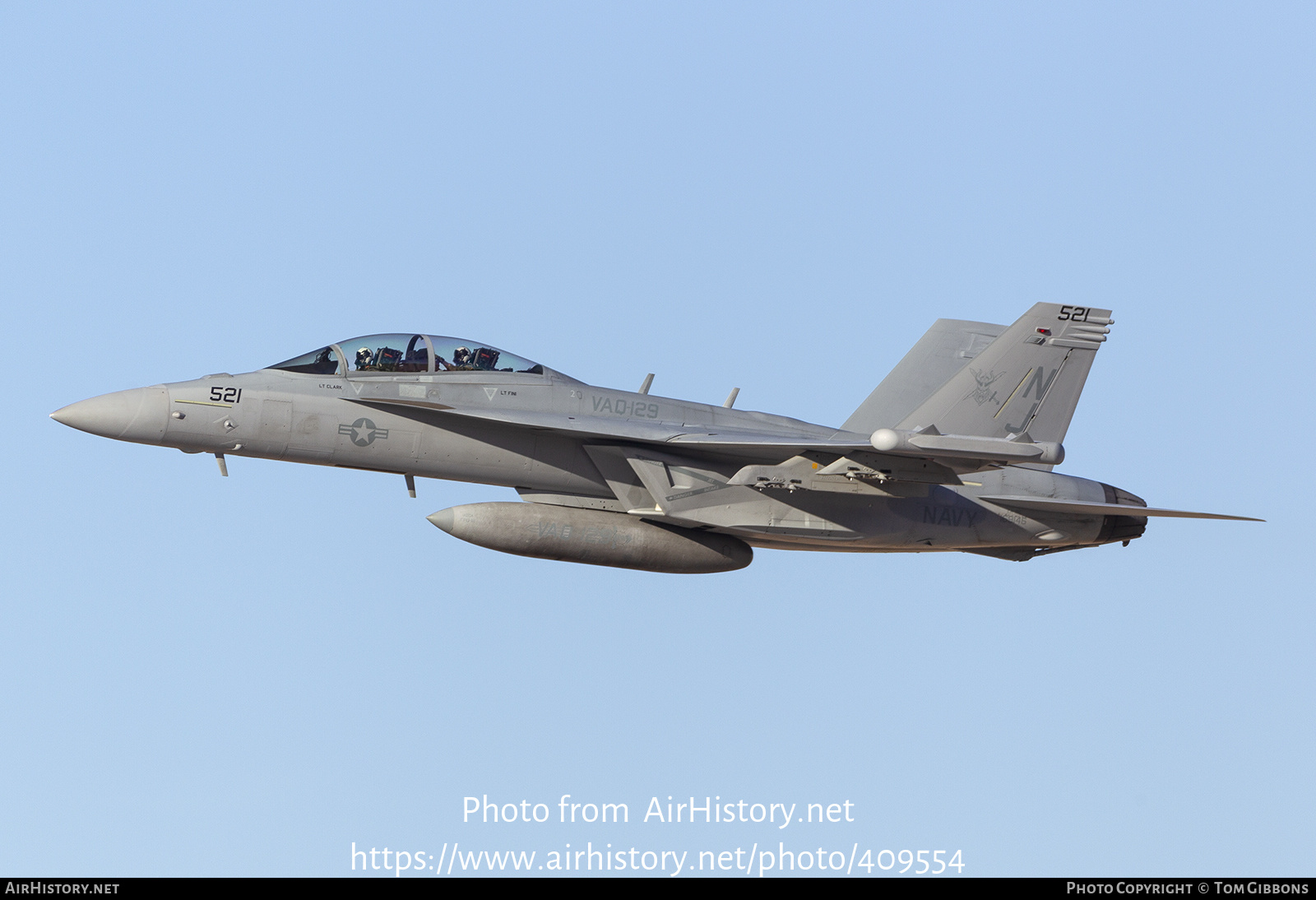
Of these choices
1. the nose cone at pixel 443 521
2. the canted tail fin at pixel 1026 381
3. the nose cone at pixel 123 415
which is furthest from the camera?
the canted tail fin at pixel 1026 381

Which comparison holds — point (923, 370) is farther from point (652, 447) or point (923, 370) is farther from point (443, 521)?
point (443, 521)

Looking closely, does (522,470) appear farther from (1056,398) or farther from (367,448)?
(1056,398)

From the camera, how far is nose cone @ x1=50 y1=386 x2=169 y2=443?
52.1 feet

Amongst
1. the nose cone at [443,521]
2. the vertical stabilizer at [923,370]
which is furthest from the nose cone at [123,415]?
the vertical stabilizer at [923,370]

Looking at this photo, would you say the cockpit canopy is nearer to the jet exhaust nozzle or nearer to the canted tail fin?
the jet exhaust nozzle

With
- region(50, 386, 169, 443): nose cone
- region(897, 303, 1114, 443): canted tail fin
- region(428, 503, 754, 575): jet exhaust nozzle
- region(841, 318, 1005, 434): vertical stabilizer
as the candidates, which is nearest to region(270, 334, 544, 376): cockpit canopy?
region(50, 386, 169, 443): nose cone

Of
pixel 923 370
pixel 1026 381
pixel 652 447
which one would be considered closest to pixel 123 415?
pixel 652 447

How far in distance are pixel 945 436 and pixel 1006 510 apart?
395cm

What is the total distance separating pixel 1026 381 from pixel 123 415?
10972 mm

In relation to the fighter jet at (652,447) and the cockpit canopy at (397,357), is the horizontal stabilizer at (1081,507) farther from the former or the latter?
the cockpit canopy at (397,357)

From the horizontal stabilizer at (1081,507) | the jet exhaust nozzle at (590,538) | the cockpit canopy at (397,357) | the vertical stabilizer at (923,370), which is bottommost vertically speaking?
the jet exhaust nozzle at (590,538)

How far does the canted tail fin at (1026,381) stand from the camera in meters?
18.9

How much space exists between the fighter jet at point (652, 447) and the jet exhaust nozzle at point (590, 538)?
→ 0.02 metres

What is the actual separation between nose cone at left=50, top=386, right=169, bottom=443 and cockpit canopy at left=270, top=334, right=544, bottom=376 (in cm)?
142
